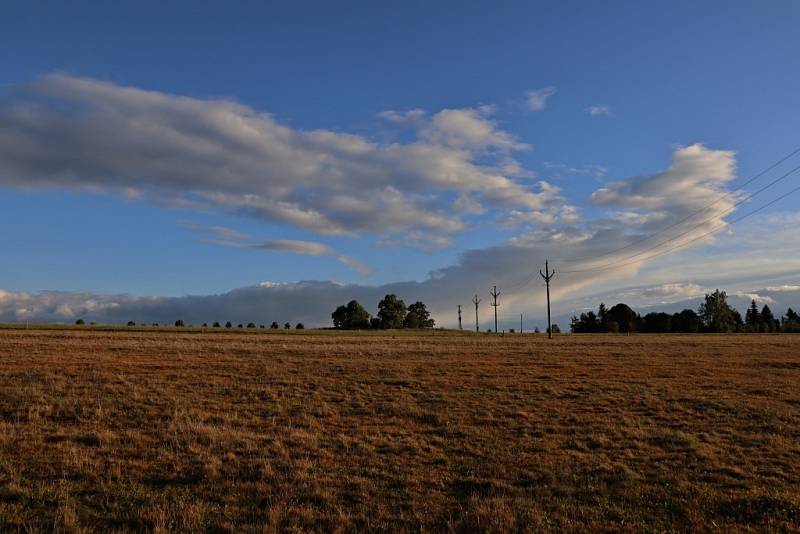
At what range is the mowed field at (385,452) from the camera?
1044cm

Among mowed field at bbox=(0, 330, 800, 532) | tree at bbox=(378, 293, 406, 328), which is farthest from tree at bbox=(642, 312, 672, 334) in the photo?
mowed field at bbox=(0, 330, 800, 532)

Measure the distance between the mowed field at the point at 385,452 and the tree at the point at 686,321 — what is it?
161128 mm

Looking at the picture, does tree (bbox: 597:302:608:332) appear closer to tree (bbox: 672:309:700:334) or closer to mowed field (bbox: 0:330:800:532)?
tree (bbox: 672:309:700:334)

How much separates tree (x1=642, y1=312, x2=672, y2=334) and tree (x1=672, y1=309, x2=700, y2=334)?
2406 mm

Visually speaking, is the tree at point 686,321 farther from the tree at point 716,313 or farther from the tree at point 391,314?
the tree at point 391,314

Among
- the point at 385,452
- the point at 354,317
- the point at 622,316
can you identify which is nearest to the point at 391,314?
the point at 354,317

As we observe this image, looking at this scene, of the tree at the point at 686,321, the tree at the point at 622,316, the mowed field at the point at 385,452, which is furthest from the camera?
the tree at the point at 622,316

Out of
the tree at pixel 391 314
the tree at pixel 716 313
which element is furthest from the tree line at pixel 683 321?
the tree at pixel 391 314

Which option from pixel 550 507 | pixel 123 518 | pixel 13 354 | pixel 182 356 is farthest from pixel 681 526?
pixel 13 354

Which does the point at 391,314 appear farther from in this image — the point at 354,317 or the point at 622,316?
the point at 622,316

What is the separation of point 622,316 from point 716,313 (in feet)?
101

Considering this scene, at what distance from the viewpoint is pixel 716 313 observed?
18838cm

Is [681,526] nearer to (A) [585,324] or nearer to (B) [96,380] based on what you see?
(B) [96,380]

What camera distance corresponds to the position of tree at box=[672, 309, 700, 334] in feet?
578
